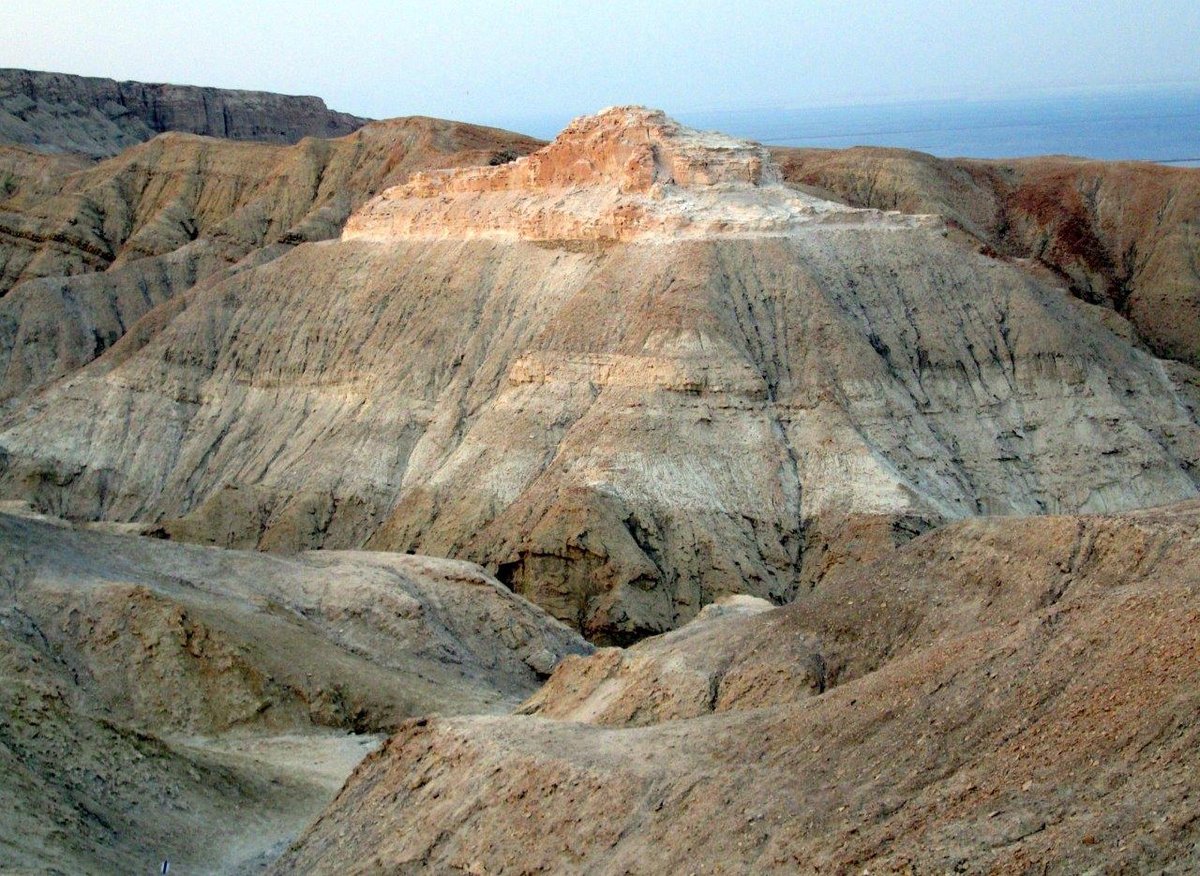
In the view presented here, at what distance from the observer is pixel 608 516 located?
50.6m

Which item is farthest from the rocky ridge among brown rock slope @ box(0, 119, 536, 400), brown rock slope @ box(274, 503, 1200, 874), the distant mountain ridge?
the distant mountain ridge

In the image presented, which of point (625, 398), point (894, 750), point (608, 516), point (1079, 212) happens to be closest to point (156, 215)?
point (1079, 212)

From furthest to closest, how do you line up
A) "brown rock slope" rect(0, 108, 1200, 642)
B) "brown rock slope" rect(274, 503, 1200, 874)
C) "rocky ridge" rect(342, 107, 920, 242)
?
"rocky ridge" rect(342, 107, 920, 242)
"brown rock slope" rect(0, 108, 1200, 642)
"brown rock slope" rect(274, 503, 1200, 874)

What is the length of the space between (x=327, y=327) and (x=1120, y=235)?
133ft

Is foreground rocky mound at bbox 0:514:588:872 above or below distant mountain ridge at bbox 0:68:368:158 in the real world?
below

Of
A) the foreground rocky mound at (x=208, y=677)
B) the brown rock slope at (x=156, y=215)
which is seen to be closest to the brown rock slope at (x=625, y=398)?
the foreground rocky mound at (x=208, y=677)

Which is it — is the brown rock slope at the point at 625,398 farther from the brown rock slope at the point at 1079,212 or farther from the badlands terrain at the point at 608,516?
the brown rock slope at the point at 1079,212

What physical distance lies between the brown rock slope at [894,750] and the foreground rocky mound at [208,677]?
131 inches

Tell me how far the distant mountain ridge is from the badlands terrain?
32.3 metres

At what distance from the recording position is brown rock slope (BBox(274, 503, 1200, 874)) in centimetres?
2125

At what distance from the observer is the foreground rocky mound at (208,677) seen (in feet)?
97.7

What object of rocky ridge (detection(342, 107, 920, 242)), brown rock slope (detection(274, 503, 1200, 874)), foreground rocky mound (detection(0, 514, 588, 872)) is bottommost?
foreground rocky mound (detection(0, 514, 588, 872))

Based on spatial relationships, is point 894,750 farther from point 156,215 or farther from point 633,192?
point 156,215

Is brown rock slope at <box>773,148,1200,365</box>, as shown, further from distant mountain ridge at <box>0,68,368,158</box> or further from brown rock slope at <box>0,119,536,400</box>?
distant mountain ridge at <box>0,68,368,158</box>
